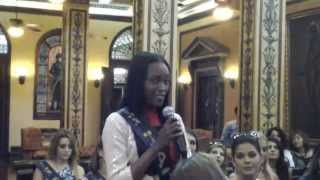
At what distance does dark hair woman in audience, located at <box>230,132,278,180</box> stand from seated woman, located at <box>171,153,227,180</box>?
5.15 ft

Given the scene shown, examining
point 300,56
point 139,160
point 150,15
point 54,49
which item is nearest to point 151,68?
point 139,160

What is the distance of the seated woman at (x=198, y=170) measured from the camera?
4.85 ft

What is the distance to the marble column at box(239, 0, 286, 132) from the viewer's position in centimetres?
791

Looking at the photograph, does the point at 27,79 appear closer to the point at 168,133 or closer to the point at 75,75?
the point at 75,75

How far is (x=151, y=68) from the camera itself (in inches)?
85.3

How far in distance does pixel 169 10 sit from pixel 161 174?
5.70 meters

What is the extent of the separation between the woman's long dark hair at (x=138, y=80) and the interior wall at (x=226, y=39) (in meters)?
11.6

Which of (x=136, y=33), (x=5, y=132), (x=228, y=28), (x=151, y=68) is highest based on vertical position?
(x=228, y=28)

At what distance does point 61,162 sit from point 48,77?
1214 centimetres

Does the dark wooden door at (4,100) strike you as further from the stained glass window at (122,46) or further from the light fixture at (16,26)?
the stained glass window at (122,46)

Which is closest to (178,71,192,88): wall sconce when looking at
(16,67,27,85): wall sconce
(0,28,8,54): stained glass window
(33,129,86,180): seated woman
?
(16,67,27,85): wall sconce

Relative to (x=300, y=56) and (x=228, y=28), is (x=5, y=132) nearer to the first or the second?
(x=228, y=28)

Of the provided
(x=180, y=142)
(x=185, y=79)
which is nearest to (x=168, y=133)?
(x=180, y=142)

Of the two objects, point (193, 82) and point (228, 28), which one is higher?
point (228, 28)
